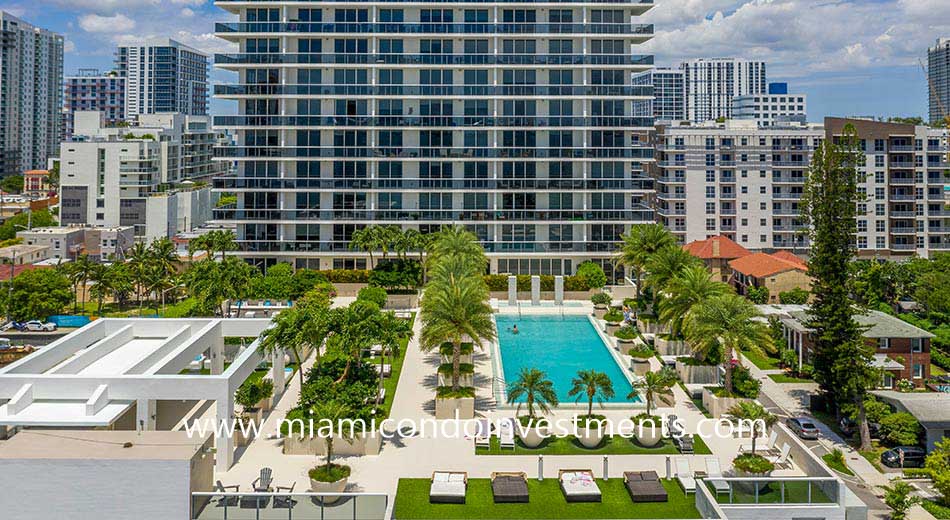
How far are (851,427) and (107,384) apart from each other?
29.2 m

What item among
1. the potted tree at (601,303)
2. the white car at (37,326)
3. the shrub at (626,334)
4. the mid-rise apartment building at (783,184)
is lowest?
the white car at (37,326)

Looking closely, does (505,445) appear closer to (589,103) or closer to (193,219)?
(589,103)

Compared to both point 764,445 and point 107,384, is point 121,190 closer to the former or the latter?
point 107,384

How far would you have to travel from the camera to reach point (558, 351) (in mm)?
47688

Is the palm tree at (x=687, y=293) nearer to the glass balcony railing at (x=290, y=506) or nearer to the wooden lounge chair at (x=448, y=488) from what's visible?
the wooden lounge chair at (x=448, y=488)

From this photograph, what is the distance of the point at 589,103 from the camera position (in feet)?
225

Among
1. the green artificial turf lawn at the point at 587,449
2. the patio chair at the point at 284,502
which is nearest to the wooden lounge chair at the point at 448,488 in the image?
the green artificial turf lawn at the point at 587,449

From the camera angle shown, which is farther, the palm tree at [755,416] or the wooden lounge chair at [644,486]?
the palm tree at [755,416]

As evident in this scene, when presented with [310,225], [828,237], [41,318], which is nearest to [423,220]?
[310,225]

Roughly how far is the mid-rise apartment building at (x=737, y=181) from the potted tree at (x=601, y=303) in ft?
84.9

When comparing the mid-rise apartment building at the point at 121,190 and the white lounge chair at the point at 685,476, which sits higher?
the mid-rise apartment building at the point at 121,190

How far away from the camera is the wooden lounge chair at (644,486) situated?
2536 centimetres

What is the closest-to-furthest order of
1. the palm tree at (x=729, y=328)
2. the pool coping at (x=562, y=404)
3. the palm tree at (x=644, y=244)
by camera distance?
the palm tree at (x=729, y=328)
the pool coping at (x=562, y=404)
the palm tree at (x=644, y=244)

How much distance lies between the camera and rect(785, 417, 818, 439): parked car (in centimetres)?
3306
